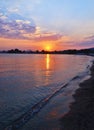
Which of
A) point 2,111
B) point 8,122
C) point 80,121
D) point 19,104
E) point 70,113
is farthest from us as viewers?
point 19,104

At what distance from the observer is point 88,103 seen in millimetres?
15508

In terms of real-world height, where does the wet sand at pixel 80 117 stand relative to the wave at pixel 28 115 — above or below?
above

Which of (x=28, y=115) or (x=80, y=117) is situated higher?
(x=80, y=117)

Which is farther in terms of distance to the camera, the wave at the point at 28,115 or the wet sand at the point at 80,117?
the wave at the point at 28,115

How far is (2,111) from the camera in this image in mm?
14867

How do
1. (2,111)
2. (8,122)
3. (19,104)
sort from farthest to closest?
1. (19,104)
2. (2,111)
3. (8,122)

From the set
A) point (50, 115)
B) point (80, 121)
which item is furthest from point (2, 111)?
point (80, 121)

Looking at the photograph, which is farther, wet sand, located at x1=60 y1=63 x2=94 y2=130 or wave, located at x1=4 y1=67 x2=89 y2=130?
wave, located at x1=4 y1=67 x2=89 y2=130

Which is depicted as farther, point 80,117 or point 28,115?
point 28,115

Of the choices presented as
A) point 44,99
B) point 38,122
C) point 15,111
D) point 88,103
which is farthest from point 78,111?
point 44,99

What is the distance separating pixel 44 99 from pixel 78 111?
5334 millimetres

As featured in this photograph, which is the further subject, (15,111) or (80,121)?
(15,111)

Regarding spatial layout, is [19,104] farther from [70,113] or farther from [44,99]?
[70,113]

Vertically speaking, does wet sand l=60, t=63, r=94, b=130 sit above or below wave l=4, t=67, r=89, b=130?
above
